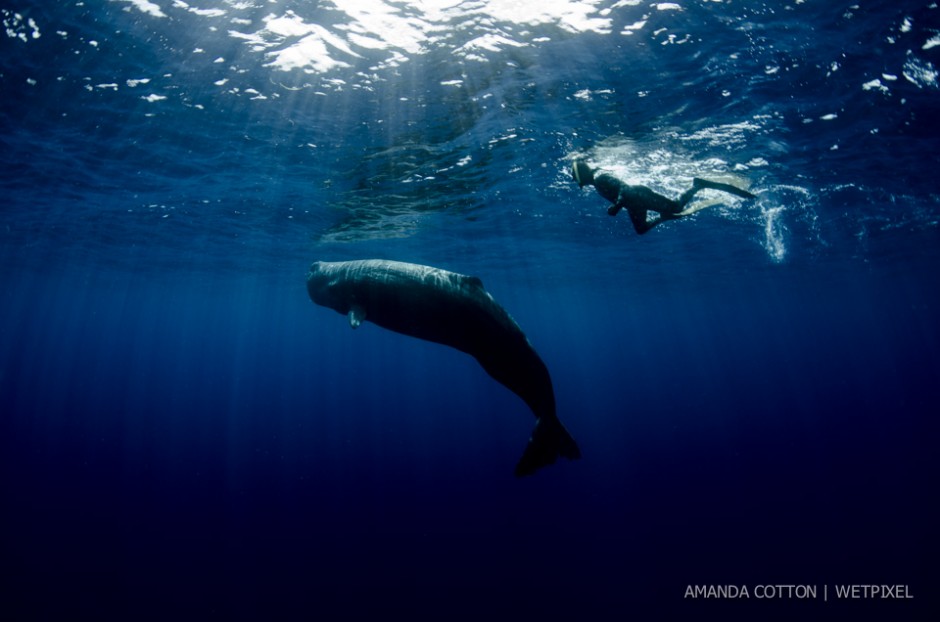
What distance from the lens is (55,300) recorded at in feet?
203

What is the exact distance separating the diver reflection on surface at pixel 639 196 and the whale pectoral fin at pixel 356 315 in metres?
2.74

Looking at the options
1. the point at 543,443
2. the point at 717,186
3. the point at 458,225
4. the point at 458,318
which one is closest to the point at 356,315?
the point at 458,318

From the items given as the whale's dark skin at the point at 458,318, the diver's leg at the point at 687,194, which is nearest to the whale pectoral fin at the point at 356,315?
the whale's dark skin at the point at 458,318

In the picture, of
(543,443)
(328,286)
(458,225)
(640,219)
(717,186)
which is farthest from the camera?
(458,225)

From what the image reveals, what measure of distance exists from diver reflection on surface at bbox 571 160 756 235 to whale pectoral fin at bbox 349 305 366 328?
2742mm

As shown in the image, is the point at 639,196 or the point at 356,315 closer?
the point at 639,196

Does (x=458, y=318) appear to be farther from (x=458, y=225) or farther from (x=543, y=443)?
(x=458, y=225)

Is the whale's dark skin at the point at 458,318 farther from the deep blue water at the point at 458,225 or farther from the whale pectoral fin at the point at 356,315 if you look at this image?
the deep blue water at the point at 458,225

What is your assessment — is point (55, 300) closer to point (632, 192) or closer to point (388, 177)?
point (388, 177)

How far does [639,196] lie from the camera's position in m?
4.63

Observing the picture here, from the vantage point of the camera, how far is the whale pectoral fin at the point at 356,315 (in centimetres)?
489

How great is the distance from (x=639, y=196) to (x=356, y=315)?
131 inches

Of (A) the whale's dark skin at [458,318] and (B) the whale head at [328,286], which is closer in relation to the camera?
(A) the whale's dark skin at [458,318]

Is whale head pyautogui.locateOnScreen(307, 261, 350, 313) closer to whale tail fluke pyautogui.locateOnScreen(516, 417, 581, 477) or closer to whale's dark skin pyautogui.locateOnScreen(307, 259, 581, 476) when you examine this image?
whale's dark skin pyautogui.locateOnScreen(307, 259, 581, 476)
